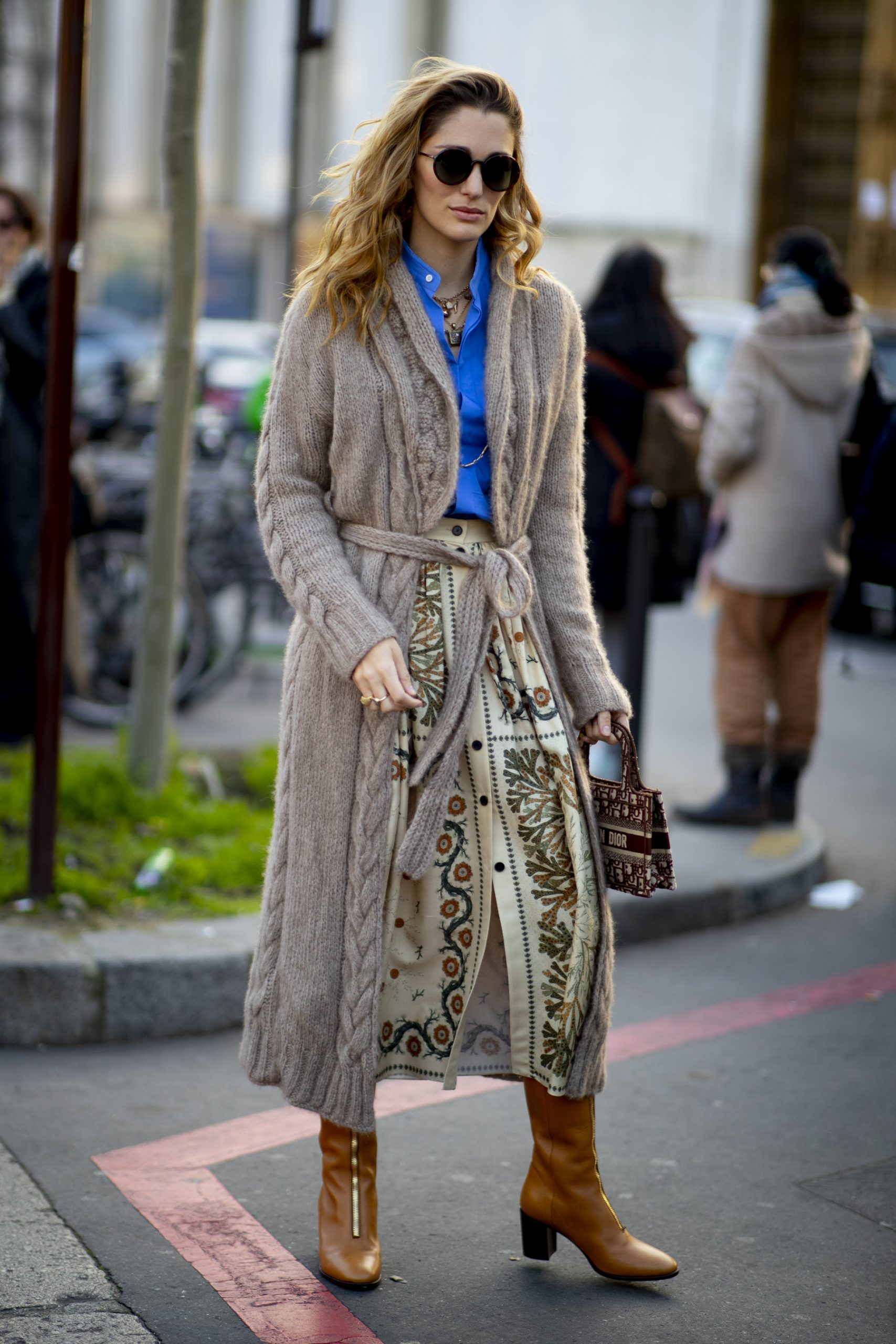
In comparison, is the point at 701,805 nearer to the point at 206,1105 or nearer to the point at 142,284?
the point at 206,1105

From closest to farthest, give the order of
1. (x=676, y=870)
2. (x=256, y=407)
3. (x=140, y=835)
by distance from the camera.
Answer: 1. (x=140, y=835)
2. (x=676, y=870)
3. (x=256, y=407)

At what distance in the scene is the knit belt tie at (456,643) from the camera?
2.65m

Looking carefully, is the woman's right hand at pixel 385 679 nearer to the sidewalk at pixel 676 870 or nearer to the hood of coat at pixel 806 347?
the sidewalk at pixel 676 870

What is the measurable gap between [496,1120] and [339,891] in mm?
1132

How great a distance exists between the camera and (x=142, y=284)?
3203 cm

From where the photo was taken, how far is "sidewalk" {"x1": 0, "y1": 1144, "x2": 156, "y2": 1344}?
2.60 meters

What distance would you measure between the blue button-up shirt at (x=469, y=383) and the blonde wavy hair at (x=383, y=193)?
0.21ft

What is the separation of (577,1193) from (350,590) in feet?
3.61

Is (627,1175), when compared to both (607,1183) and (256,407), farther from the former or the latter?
(256,407)

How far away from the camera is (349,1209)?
111 inches

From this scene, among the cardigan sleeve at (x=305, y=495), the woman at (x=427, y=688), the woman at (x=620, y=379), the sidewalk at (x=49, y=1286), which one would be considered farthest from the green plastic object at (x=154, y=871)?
the cardigan sleeve at (x=305, y=495)

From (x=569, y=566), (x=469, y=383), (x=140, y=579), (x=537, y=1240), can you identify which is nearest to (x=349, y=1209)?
(x=537, y=1240)

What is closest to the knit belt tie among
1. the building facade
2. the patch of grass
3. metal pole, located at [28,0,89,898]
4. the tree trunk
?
metal pole, located at [28,0,89,898]

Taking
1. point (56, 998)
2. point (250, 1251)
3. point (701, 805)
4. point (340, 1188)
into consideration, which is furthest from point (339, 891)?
point (701, 805)
